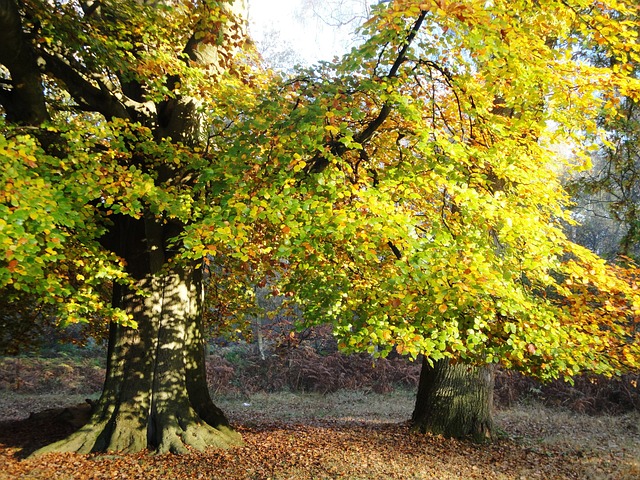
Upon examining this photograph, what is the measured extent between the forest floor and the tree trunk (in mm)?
290

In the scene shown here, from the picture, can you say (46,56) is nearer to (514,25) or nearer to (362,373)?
(514,25)

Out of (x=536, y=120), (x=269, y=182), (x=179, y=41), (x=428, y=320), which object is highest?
(x=179, y=41)

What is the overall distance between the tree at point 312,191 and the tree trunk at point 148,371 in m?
0.03

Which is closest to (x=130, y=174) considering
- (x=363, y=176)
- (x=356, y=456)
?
(x=363, y=176)

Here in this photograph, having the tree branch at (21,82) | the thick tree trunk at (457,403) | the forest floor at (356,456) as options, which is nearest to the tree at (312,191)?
the tree branch at (21,82)

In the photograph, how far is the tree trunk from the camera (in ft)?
23.7

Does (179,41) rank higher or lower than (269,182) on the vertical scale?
higher

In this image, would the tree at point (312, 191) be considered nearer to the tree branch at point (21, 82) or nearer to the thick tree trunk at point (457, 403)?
the tree branch at point (21, 82)

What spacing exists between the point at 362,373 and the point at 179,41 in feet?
47.6

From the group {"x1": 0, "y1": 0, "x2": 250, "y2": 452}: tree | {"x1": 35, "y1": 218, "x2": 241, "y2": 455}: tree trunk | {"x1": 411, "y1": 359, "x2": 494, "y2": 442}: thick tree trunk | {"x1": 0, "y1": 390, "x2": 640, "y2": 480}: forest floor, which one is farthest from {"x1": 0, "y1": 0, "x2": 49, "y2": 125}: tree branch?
{"x1": 411, "y1": 359, "x2": 494, "y2": 442}: thick tree trunk

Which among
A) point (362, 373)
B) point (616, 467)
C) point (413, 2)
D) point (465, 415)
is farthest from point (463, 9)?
point (362, 373)

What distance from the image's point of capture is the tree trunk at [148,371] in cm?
721

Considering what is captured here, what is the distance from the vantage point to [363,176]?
20.9 ft

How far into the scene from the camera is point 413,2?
15.2 ft
